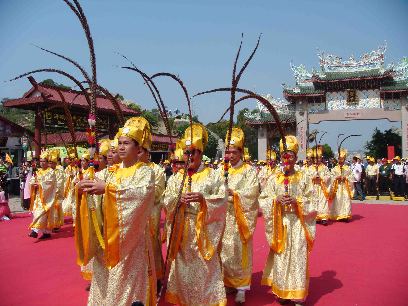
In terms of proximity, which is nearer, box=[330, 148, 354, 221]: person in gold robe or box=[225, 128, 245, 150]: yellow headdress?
box=[225, 128, 245, 150]: yellow headdress

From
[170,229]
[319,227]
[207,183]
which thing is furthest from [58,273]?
[319,227]

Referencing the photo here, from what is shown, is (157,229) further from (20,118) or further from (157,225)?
(20,118)

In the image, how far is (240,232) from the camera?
15.1 ft

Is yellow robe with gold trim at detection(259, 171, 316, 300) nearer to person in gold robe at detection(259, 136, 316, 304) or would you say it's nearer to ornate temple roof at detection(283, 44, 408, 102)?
person in gold robe at detection(259, 136, 316, 304)

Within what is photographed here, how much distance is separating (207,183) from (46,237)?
5840mm

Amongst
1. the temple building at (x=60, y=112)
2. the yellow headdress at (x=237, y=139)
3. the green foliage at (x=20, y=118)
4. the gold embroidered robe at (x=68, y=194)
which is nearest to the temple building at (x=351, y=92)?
the temple building at (x=60, y=112)

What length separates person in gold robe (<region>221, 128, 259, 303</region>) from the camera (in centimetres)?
441

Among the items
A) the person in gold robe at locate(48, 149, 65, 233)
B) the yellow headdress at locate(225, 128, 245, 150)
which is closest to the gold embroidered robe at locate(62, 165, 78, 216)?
the person in gold robe at locate(48, 149, 65, 233)

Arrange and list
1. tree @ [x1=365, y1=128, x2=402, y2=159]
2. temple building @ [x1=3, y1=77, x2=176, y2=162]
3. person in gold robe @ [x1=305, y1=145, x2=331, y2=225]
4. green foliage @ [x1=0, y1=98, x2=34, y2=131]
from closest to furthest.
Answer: person in gold robe @ [x1=305, y1=145, x2=331, y2=225] → temple building @ [x1=3, y1=77, x2=176, y2=162] → tree @ [x1=365, y1=128, x2=402, y2=159] → green foliage @ [x1=0, y1=98, x2=34, y2=131]

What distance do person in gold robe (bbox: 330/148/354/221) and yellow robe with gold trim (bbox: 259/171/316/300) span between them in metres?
6.32

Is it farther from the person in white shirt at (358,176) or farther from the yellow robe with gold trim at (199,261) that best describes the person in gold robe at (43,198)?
the person in white shirt at (358,176)

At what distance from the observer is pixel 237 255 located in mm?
4523

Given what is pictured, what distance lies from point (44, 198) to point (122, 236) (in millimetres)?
6063

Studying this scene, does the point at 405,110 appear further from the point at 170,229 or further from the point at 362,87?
the point at 170,229
